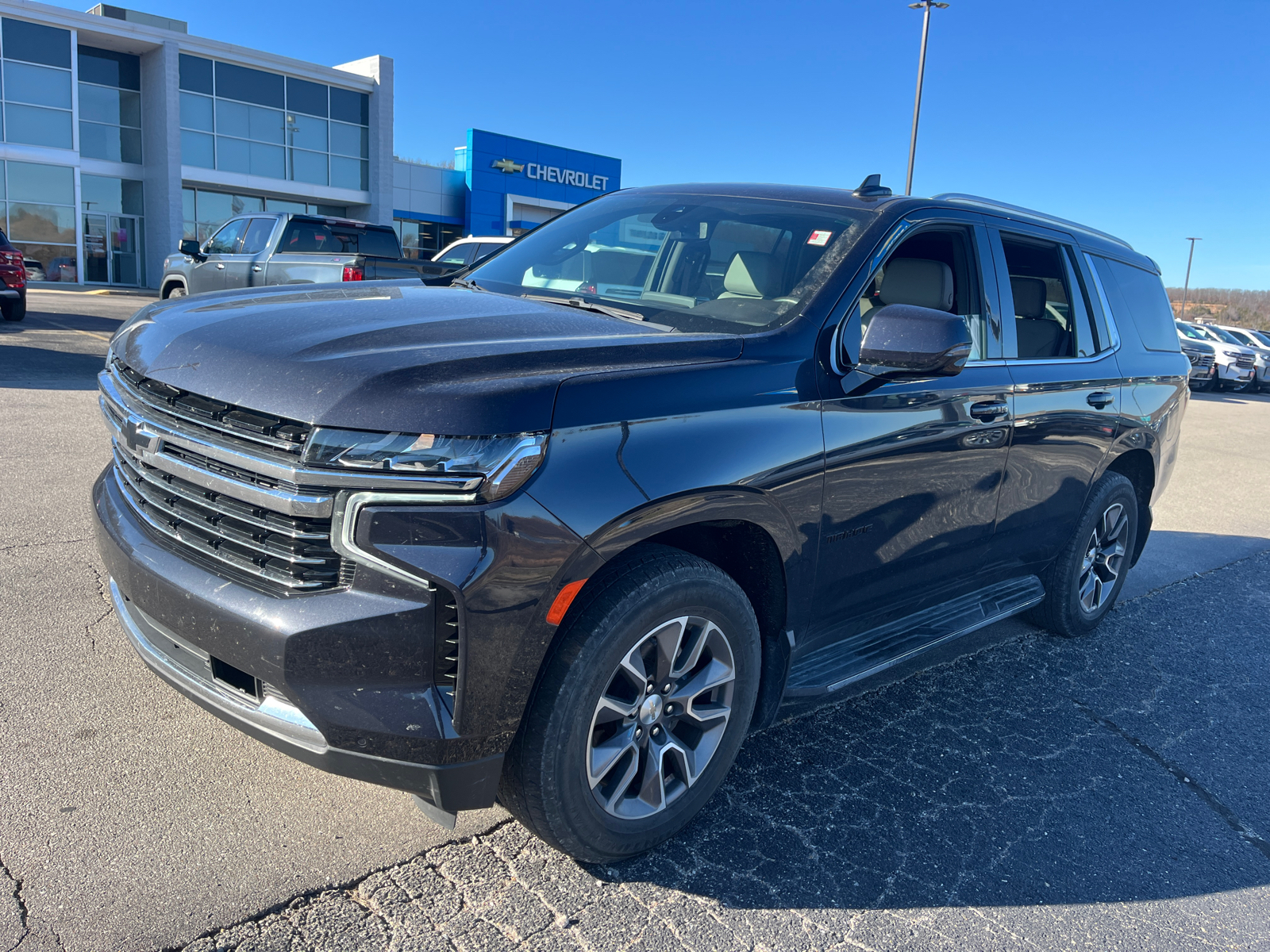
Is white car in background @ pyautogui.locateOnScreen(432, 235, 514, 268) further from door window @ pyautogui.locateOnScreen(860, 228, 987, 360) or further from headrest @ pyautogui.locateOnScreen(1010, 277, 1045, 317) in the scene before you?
door window @ pyautogui.locateOnScreen(860, 228, 987, 360)

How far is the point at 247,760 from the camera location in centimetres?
298

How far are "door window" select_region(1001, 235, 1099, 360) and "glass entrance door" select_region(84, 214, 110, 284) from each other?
3245cm

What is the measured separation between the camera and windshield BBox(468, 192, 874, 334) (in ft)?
Result: 10.5

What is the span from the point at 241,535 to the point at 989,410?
106 inches

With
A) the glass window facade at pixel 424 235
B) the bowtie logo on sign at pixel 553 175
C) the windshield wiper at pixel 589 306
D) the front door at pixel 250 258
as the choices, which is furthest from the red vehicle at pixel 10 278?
the bowtie logo on sign at pixel 553 175

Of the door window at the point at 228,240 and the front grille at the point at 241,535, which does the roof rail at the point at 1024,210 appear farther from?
the door window at the point at 228,240

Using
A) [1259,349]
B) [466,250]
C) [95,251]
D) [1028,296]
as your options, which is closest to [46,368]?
Answer: [466,250]

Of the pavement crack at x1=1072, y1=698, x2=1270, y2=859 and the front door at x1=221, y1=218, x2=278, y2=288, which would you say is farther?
the front door at x1=221, y1=218, x2=278, y2=288

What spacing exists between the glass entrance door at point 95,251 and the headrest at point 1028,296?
3249cm

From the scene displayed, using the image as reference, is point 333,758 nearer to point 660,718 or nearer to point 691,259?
point 660,718

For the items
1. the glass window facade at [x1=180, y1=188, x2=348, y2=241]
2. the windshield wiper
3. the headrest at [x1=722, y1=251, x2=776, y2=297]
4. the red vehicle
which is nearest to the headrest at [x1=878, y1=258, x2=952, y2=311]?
the headrest at [x1=722, y1=251, x2=776, y2=297]

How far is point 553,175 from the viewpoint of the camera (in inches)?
1590

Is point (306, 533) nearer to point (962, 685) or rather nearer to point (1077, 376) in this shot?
point (962, 685)

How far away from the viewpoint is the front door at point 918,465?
10.0 ft
